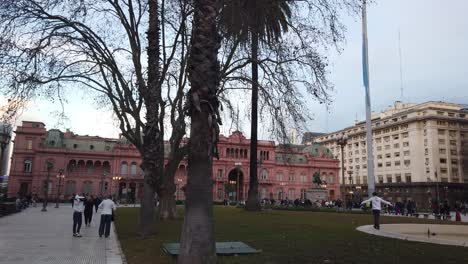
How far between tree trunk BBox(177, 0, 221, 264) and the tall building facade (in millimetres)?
74980

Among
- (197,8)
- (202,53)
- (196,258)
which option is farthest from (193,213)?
(197,8)

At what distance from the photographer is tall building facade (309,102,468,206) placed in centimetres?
7906

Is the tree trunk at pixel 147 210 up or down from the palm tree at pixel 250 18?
down

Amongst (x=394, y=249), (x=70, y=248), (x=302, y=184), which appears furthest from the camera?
(x=302, y=184)

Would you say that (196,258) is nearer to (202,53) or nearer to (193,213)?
(193,213)

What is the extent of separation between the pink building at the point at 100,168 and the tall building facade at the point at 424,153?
14.2 m

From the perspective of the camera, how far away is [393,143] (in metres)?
94.7

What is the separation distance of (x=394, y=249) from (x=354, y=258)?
2.07 meters

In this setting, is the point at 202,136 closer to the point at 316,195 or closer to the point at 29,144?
the point at 316,195

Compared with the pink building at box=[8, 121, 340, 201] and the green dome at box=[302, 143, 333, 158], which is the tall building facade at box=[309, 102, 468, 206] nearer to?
the green dome at box=[302, 143, 333, 158]

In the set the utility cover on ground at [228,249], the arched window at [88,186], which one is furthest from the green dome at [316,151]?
the utility cover on ground at [228,249]

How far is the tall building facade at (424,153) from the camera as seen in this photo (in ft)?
259

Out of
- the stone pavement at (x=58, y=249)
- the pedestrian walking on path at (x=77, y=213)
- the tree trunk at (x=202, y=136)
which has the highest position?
the tree trunk at (x=202, y=136)

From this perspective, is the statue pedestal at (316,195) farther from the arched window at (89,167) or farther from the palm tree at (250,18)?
the palm tree at (250,18)
